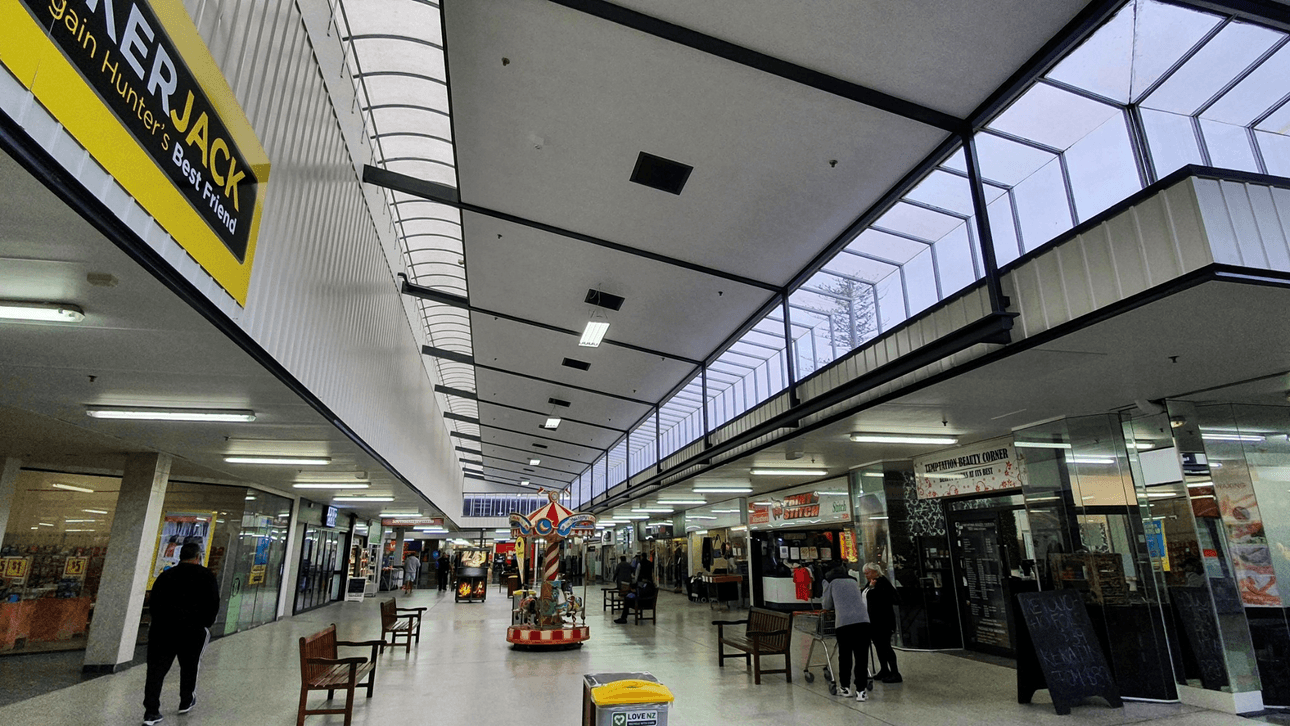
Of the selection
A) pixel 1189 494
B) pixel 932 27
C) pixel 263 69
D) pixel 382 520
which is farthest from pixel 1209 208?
pixel 382 520

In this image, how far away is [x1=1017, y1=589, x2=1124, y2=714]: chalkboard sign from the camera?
6.80 metres

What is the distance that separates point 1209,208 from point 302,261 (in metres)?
7.52

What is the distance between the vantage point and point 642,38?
5820 mm

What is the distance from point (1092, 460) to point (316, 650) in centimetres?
922

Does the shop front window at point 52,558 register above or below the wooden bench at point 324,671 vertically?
above

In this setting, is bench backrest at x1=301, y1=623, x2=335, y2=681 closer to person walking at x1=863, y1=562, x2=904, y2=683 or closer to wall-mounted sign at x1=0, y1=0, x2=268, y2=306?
wall-mounted sign at x1=0, y1=0, x2=268, y2=306

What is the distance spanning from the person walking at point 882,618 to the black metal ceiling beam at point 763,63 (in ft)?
17.9

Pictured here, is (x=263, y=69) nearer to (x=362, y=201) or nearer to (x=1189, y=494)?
(x=362, y=201)

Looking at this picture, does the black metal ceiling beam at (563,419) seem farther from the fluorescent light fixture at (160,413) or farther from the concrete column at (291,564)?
the fluorescent light fixture at (160,413)

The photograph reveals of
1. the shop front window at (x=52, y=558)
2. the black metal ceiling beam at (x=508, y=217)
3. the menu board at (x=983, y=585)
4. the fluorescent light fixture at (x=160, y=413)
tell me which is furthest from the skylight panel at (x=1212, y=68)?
the shop front window at (x=52, y=558)

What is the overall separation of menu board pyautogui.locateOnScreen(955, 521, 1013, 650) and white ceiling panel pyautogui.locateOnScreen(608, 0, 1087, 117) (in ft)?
24.4

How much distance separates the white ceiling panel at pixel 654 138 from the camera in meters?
6.08

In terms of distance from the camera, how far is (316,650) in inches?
246

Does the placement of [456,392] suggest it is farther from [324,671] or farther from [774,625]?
[324,671]
